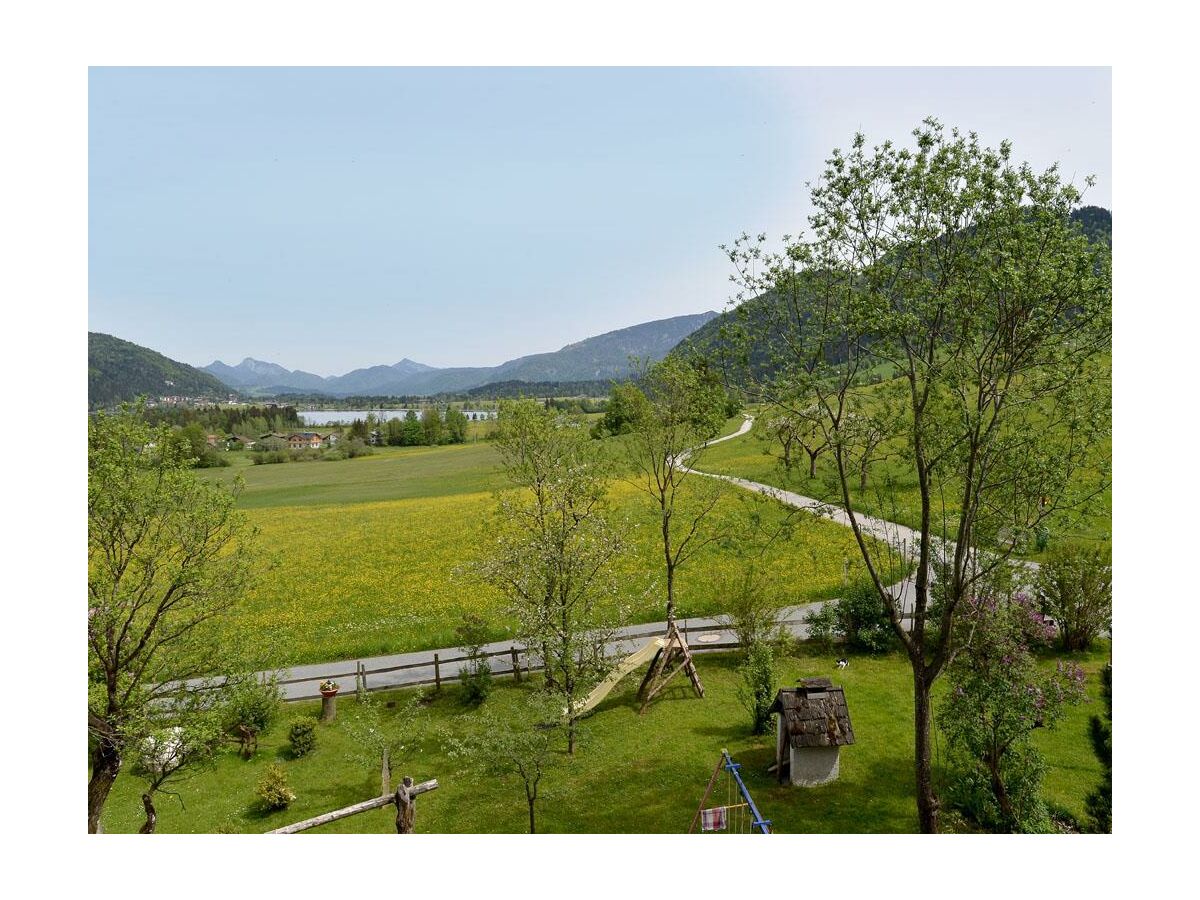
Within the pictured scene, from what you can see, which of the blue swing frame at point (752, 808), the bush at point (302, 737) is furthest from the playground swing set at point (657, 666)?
the bush at point (302, 737)

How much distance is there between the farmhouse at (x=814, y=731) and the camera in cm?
1303

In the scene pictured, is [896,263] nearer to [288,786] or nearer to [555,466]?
[555,466]

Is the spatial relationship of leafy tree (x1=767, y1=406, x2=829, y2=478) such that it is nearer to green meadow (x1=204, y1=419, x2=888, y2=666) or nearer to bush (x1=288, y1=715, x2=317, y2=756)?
green meadow (x1=204, y1=419, x2=888, y2=666)

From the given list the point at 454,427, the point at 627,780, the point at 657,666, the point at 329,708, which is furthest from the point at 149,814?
the point at 454,427

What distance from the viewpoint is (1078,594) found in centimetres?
1911

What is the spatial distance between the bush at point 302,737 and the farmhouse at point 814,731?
11.5 meters

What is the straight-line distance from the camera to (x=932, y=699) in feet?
53.0

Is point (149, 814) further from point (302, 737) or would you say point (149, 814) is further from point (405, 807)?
point (405, 807)

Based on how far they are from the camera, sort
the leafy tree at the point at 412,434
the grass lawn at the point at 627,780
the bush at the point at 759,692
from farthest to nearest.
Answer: the leafy tree at the point at 412,434 → the bush at the point at 759,692 → the grass lawn at the point at 627,780

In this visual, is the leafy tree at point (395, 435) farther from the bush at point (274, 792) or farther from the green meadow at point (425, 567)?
the bush at point (274, 792)

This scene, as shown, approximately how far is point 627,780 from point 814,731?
4167 mm

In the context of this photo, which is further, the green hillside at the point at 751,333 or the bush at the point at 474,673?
the bush at the point at 474,673

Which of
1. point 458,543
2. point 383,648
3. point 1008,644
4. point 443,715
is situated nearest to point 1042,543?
point 1008,644

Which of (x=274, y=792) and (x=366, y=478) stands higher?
(x=366, y=478)
